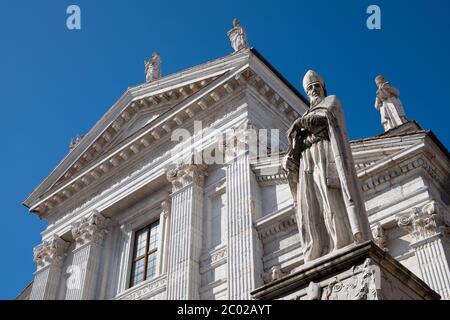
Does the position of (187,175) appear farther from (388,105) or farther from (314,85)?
(314,85)

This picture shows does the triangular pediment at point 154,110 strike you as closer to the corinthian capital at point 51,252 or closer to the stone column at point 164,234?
the corinthian capital at point 51,252

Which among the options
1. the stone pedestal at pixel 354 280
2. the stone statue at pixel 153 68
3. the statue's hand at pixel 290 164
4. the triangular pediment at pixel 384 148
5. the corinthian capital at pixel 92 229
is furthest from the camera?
the stone statue at pixel 153 68

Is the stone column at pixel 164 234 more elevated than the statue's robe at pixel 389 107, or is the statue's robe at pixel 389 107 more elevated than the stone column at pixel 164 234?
the statue's robe at pixel 389 107

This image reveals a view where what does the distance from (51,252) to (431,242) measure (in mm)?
14381

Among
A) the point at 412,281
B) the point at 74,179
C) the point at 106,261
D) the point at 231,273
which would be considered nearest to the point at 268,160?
the point at 231,273

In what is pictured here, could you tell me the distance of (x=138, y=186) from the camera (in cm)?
2059

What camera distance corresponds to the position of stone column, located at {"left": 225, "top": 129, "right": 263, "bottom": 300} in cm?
1495

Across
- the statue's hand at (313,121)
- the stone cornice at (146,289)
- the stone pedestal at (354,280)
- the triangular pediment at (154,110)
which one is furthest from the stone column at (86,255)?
the stone pedestal at (354,280)

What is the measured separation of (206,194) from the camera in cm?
1855

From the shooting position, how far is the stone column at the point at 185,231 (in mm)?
16391

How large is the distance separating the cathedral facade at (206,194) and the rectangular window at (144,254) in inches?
1.7

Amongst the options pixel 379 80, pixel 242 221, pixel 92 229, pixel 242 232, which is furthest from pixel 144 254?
pixel 379 80
